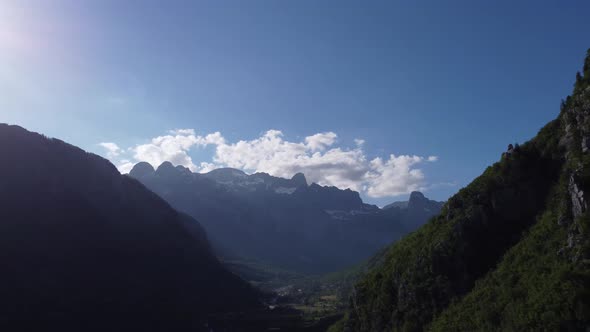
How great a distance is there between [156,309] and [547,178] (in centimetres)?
17574

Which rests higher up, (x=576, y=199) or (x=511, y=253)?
(x=576, y=199)

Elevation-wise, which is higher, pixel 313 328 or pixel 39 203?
pixel 39 203

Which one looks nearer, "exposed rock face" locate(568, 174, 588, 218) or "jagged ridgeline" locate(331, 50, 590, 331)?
"jagged ridgeline" locate(331, 50, 590, 331)

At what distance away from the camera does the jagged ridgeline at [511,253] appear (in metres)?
43.1

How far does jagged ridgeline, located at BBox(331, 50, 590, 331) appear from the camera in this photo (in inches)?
1695

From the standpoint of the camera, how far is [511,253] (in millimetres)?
56938

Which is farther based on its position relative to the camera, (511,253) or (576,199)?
(511,253)

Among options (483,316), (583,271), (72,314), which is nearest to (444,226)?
(483,316)

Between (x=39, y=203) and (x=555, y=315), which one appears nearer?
(x=555, y=315)

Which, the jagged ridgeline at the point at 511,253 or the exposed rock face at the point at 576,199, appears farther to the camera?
the exposed rock face at the point at 576,199

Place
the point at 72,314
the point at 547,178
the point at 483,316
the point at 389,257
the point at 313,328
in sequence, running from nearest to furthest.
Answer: the point at 483,316, the point at 547,178, the point at 389,257, the point at 72,314, the point at 313,328

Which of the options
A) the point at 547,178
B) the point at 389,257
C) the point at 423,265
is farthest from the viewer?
the point at 389,257

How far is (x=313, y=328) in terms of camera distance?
7446 inches

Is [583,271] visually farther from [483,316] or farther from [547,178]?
[547,178]
